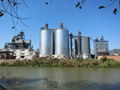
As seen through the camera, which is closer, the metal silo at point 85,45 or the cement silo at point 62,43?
the cement silo at point 62,43

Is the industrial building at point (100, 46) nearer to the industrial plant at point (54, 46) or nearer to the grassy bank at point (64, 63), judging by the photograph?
Answer: the industrial plant at point (54, 46)

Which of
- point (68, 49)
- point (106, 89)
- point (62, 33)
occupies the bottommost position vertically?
point (106, 89)

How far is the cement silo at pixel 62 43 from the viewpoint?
122 ft

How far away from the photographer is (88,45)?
45.7m

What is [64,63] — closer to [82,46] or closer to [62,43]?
[62,43]

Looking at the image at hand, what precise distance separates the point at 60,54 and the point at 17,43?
14621 mm

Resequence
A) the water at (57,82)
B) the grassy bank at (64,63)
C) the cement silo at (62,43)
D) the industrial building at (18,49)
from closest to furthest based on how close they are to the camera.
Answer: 1. the water at (57,82)
2. the grassy bank at (64,63)
3. the cement silo at (62,43)
4. the industrial building at (18,49)

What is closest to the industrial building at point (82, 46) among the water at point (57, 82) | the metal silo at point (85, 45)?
the metal silo at point (85, 45)

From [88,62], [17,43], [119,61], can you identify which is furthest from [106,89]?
[17,43]

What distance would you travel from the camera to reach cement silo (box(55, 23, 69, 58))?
122 feet

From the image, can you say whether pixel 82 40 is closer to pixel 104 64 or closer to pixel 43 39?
pixel 43 39

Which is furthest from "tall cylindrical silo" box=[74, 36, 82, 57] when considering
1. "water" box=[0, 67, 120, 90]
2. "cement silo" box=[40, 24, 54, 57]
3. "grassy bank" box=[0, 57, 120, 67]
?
"water" box=[0, 67, 120, 90]

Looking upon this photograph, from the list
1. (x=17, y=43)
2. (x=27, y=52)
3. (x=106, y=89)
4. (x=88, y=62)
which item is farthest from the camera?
(x=17, y=43)

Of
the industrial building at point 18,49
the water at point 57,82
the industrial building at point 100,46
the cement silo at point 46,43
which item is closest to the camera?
the water at point 57,82
